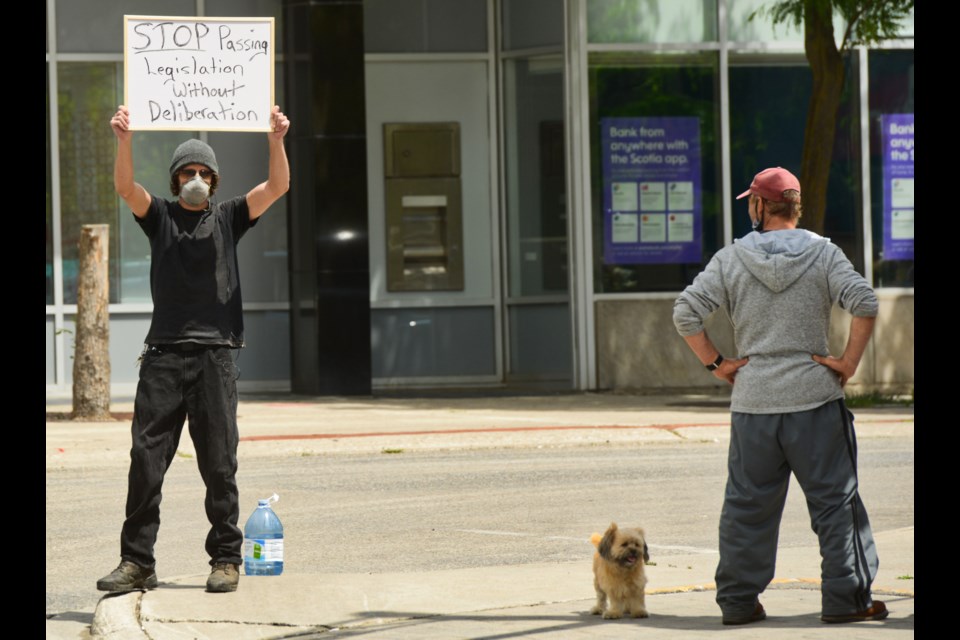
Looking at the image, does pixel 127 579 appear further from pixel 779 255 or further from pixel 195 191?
pixel 779 255

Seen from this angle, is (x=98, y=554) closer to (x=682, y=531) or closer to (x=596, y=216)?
(x=682, y=531)

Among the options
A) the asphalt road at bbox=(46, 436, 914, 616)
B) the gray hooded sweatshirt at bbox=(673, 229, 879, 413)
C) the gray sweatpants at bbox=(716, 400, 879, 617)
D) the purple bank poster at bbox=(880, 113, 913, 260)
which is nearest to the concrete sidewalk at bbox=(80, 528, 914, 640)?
the gray sweatpants at bbox=(716, 400, 879, 617)

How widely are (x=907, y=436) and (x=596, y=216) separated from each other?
590 centimetres

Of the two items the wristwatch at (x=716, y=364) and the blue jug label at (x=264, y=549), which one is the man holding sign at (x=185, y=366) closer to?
the blue jug label at (x=264, y=549)

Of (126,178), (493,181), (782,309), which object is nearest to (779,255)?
(782,309)

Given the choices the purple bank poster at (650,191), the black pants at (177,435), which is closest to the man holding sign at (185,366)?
the black pants at (177,435)

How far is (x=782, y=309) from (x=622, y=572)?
1178mm

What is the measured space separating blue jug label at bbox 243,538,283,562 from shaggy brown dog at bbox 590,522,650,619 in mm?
1821

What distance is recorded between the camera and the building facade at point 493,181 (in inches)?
786

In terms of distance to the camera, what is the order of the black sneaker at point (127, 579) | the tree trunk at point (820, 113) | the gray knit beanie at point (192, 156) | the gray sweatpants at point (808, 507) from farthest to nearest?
the tree trunk at point (820, 113) → the gray knit beanie at point (192, 156) → the black sneaker at point (127, 579) → the gray sweatpants at point (808, 507)

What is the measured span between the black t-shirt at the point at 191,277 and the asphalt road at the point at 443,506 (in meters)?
1.34
